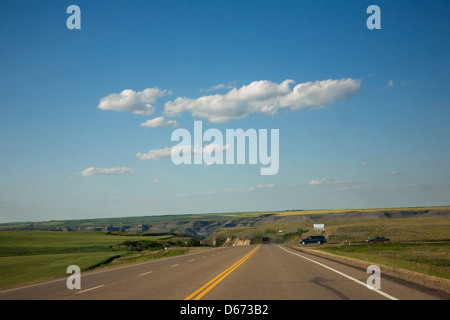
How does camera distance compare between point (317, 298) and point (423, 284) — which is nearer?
point (317, 298)

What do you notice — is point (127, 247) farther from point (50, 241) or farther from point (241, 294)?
point (241, 294)

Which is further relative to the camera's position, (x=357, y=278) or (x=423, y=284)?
(x=357, y=278)

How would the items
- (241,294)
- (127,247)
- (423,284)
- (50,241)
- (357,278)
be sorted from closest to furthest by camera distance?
(241,294) → (423,284) → (357,278) → (127,247) → (50,241)

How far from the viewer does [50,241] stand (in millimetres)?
85875

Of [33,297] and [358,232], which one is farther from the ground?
[33,297]

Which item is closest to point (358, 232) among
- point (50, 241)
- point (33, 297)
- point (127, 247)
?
point (127, 247)
